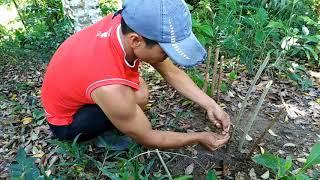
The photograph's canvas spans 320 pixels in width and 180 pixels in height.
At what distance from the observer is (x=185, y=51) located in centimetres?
165

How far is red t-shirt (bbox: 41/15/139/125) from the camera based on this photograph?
1.78 meters

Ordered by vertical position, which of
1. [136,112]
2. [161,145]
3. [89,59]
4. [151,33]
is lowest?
[161,145]

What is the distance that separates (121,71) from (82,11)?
4.65 ft

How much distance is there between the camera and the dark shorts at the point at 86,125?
2.11 m

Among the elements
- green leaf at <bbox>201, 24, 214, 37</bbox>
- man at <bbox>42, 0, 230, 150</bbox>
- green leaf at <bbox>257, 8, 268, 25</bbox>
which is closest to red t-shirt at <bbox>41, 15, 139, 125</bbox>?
man at <bbox>42, 0, 230, 150</bbox>

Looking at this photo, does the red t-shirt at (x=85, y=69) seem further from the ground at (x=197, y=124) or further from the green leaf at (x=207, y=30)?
the green leaf at (x=207, y=30)

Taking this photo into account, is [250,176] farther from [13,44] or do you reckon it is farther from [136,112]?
[13,44]

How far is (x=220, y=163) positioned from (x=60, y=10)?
2639mm

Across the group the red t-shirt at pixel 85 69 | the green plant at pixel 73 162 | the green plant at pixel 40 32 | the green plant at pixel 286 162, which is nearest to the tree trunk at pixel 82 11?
the green plant at pixel 40 32

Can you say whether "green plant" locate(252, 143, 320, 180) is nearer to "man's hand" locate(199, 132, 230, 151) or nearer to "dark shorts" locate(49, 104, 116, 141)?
"man's hand" locate(199, 132, 230, 151)

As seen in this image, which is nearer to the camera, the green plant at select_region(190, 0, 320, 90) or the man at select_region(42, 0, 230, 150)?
the man at select_region(42, 0, 230, 150)

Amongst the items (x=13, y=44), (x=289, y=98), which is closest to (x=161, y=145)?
(x=289, y=98)

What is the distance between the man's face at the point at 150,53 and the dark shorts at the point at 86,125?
0.50 meters

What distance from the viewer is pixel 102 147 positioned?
238cm
